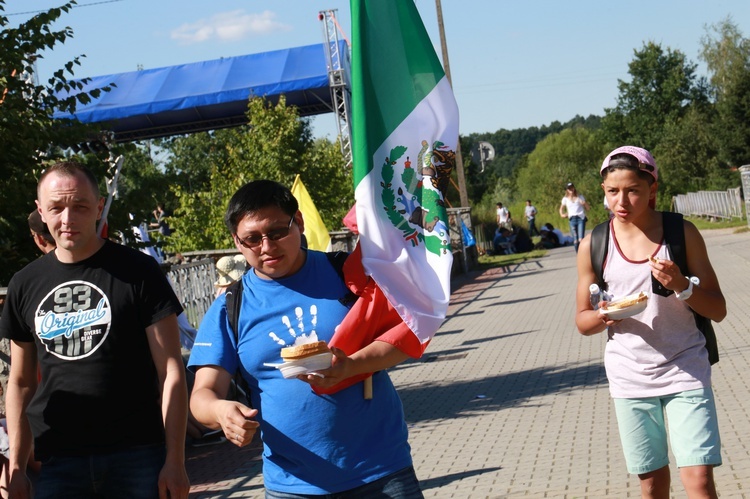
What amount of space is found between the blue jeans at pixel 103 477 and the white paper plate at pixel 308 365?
1.05 meters

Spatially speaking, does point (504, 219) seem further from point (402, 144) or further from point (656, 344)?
point (402, 144)

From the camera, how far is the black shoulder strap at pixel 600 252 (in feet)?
15.4

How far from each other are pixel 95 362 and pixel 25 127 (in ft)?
16.2

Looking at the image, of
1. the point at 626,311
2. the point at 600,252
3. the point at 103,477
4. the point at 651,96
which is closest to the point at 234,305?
the point at 103,477

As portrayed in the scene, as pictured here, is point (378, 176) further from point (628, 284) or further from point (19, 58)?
point (19, 58)

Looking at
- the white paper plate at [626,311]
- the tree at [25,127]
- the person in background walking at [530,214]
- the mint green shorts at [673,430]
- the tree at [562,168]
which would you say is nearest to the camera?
the white paper plate at [626,311]

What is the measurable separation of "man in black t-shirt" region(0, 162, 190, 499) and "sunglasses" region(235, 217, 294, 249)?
710mm

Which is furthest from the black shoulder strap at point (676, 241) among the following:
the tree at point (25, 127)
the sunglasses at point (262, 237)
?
the tree at point (25, 127)

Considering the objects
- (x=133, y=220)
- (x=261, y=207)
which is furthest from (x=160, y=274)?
(x=133, y=220)

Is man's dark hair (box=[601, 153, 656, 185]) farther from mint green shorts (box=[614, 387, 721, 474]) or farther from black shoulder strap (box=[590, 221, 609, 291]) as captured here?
mint green shorts (box=[614, 387, 721, 474])

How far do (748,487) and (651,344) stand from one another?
1918 mm

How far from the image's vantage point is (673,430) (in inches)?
181

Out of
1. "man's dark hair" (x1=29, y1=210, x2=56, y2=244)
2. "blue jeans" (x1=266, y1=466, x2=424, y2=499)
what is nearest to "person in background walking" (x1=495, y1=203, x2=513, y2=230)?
"man's dark hair" (x1=29, y1=210, x2=56, y2=244)

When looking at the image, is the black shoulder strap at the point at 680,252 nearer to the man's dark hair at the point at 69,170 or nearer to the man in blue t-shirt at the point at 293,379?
the man in blue t-shirt at the point at 293,379
